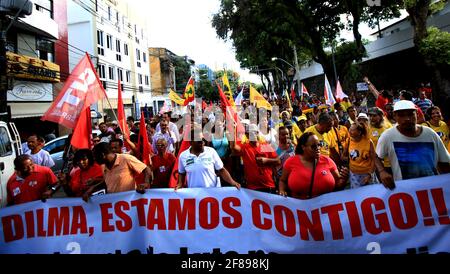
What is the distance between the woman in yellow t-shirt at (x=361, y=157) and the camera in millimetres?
4800

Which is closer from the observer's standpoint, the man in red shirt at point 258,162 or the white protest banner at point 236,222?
the white protest banner at point 236,222

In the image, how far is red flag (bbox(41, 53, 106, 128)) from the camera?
192 inches

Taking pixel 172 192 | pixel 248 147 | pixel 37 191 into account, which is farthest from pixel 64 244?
pixel 248 147

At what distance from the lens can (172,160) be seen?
5418 mm

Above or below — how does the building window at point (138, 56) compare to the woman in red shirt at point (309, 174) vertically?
above

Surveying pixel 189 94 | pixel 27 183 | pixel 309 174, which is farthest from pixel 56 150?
pixel 309 174

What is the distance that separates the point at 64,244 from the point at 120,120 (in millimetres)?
2789

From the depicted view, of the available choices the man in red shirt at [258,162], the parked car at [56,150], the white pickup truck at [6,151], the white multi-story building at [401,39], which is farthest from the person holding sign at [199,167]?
the white multi-story building at [401,39]

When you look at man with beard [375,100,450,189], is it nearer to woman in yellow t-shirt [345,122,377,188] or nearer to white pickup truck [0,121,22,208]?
woman in yellow t-shirt [345,122,377,188]

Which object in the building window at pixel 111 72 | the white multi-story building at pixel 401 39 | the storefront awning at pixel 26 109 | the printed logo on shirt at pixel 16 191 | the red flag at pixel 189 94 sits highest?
the building window at pixel 111 72

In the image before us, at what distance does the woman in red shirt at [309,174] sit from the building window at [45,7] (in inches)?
800

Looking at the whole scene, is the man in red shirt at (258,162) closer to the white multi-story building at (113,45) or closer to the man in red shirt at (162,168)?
the man in red shirt at (162,168)

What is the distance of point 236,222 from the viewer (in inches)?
144

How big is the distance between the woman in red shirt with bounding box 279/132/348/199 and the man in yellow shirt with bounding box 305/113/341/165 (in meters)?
1.62
